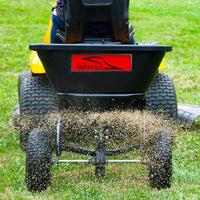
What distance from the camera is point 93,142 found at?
3.35 metres

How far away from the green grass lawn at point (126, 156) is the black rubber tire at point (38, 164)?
0.06 metres

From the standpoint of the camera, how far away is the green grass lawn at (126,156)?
2.70 metres

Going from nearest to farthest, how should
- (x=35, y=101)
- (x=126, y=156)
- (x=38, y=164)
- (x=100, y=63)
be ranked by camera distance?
(x=100, y=63) < (x=38, y=164) < (x=35, y=101) < (x=126, y=156)

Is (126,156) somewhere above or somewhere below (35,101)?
below

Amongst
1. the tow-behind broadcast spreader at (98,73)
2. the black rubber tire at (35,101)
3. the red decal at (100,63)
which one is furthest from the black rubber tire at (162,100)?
the red decal at (100,63)

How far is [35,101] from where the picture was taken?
10.5ft

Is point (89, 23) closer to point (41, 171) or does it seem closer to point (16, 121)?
point (41, 171)

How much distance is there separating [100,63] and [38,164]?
70cm

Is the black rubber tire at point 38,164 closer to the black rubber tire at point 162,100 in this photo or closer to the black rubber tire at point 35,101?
the black rubber tire at point 35,101

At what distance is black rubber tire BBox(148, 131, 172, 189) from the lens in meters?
2.64

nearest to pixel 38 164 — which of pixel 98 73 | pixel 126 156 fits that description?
pixel 98 73

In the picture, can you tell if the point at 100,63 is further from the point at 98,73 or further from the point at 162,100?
the point at 162,100

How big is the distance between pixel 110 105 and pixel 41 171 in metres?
0.57

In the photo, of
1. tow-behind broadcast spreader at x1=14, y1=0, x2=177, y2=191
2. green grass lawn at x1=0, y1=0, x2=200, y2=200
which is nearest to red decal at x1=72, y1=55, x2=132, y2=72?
tow-behind broadcast spreader at x1=14, y1=0, x2=177, y2=191
